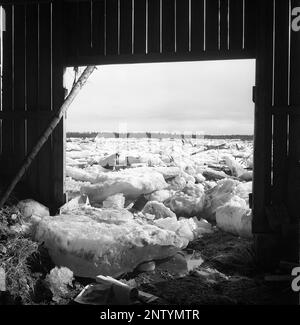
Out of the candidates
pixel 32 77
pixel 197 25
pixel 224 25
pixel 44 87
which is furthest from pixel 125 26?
pixel 32 77

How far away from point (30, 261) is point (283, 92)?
12.4 feet

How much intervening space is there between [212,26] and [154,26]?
2.70 ft

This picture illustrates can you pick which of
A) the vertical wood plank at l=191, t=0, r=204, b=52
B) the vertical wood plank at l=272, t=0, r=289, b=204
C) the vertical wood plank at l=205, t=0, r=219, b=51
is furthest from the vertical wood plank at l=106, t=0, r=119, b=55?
the vertical wood plank at l=272, t=0, r=289, b=204

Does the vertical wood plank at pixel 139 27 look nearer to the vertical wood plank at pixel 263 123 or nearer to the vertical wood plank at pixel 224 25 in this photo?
the vertical wood plank at pixel 224 25

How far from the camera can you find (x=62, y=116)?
5.31 metres

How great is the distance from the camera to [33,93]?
215 inches

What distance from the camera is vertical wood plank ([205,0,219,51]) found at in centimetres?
493

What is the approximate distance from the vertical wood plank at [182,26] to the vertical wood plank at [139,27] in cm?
49

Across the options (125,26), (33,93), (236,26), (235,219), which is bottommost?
(235,219)

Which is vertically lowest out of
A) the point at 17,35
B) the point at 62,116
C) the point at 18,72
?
the point at 62,116

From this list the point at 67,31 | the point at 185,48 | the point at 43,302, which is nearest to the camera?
the point at 43,302

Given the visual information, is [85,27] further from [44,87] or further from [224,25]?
[224,25]

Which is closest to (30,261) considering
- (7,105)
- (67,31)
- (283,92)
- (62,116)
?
(62,116)

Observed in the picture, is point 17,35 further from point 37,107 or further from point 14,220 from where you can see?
point 14,220
